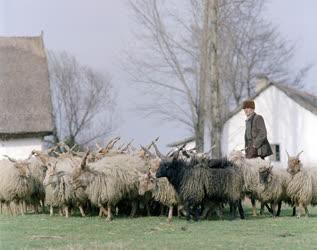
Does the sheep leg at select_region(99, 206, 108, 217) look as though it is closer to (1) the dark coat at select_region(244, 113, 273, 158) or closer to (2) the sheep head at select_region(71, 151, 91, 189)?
(2) the sheep head at select_region(71, 151, 91, 189)

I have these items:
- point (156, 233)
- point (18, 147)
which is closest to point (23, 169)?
point (156, 233)

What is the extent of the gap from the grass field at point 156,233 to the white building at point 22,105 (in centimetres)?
1705

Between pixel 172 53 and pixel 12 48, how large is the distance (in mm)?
7642

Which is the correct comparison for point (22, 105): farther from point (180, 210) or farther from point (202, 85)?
point (180, 210)

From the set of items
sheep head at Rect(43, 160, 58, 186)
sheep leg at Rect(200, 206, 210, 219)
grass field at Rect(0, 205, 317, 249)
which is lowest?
grass field at Rect(0, 205, 317, 249)

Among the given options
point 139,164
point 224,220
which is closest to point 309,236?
point 224,220

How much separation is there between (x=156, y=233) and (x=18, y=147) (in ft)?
71.1

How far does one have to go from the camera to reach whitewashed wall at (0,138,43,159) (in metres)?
33.5

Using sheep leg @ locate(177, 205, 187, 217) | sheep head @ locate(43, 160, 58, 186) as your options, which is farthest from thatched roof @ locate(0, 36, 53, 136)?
sheep leg @ locate(177, 205, 187, 217)

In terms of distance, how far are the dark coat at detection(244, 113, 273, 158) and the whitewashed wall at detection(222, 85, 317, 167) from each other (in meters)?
24.4

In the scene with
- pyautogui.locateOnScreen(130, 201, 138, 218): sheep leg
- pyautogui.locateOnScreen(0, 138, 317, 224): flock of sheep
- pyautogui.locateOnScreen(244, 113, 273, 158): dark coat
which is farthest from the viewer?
pyautogui.locateOnScreen(244, 113, 273, 158): dark coat

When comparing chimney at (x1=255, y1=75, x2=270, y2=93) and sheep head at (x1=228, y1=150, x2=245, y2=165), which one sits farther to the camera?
chimney at (x1=255, y1=75, x2=270, y2=93)

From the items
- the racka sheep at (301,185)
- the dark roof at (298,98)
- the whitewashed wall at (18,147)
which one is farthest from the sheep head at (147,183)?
the dark roof at (298,98)

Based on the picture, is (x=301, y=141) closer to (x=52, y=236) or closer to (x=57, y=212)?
(x=57, y=212)
